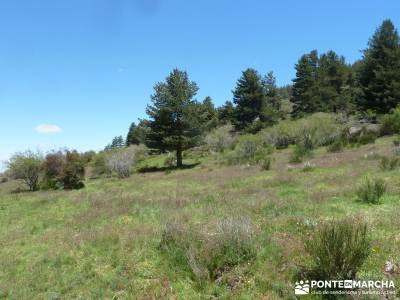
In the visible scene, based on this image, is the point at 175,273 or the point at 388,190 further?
the point at 388,190

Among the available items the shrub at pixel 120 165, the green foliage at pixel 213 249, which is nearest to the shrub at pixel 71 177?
the shrub at pixel 120 165

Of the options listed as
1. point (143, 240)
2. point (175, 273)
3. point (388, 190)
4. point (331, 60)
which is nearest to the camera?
point (175, 273)

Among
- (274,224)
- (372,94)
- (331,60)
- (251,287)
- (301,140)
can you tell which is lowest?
(251,287)

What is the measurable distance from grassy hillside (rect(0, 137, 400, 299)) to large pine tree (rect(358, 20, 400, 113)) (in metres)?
28.4

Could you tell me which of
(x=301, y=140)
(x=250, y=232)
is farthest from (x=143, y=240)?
(x=301, y=140)

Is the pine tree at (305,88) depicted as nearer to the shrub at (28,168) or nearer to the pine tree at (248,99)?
the pine tree at (248,99)

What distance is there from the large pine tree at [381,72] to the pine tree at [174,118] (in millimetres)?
20400

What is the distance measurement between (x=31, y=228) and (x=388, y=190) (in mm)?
12780

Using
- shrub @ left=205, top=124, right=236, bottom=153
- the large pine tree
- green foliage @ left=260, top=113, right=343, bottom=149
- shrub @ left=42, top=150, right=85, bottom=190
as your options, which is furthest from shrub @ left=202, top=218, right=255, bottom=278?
the large pine tree

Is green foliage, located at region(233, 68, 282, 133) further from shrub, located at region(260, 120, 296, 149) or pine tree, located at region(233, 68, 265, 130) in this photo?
shrub, located at region(260, 120, 296, 149)

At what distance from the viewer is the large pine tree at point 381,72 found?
1610 inches

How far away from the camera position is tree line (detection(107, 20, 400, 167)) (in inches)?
1503

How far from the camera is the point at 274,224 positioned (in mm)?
9656

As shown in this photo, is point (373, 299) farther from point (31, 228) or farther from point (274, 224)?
point (31, 228)
